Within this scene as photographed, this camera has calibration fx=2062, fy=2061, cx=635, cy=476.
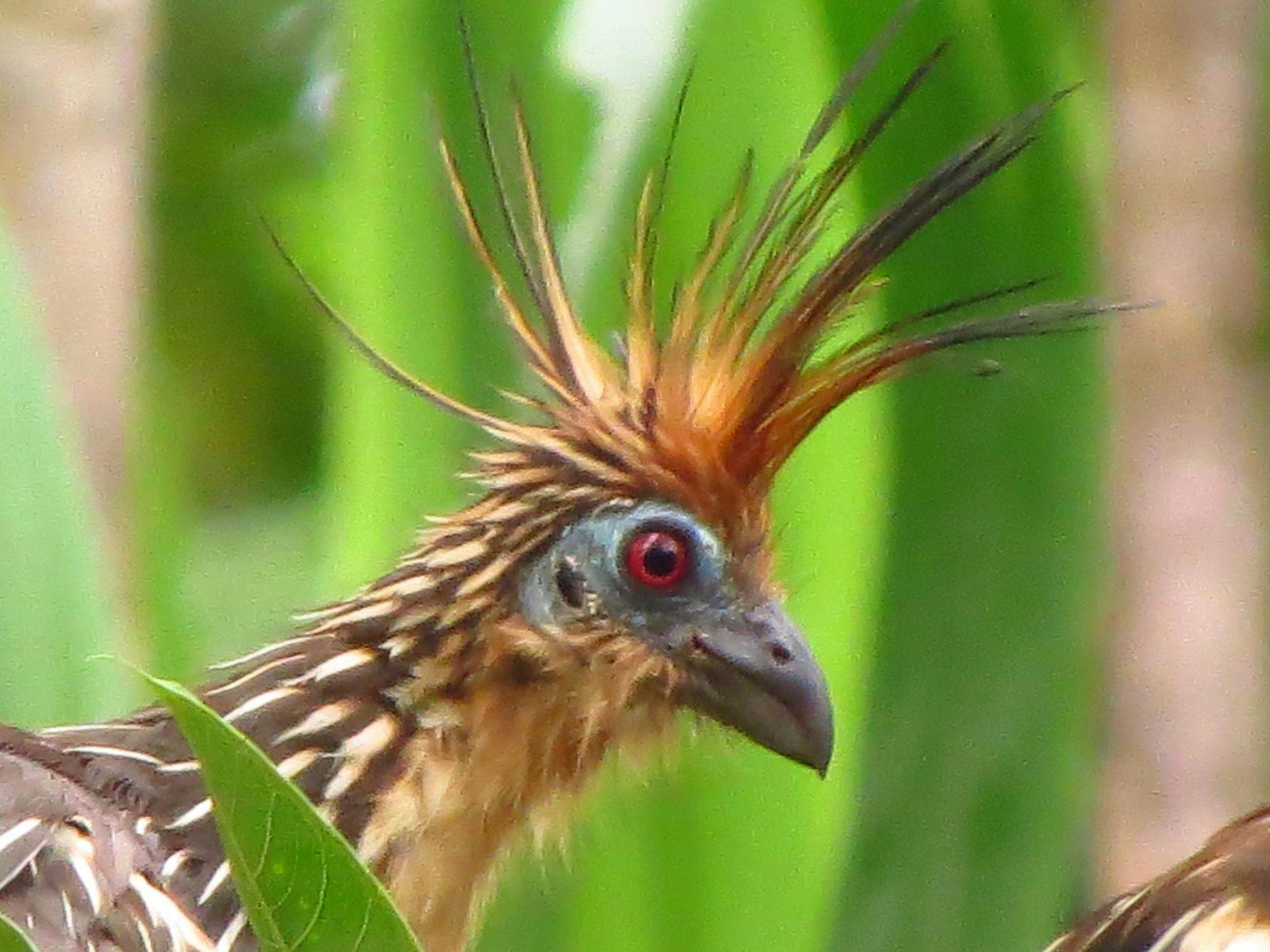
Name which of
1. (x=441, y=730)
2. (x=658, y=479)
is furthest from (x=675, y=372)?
(x=441, y=730)

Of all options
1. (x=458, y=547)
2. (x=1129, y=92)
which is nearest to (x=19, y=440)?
(x=458, y=547)

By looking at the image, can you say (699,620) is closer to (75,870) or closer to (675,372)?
(675,372)

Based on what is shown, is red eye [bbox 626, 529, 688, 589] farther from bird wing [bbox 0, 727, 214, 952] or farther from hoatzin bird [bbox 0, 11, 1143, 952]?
bird wing [bbox 0, 727, 214, 952]

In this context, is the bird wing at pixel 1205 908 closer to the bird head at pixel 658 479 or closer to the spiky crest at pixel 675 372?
the bird head at pixel 658 479

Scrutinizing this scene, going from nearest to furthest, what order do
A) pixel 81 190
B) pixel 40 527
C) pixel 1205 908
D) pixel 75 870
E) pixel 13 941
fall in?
1. pixel 13 941
2. pixel 75 870
3. pixel 1205 908
4. pixel 40 527
5. pixel 81 190

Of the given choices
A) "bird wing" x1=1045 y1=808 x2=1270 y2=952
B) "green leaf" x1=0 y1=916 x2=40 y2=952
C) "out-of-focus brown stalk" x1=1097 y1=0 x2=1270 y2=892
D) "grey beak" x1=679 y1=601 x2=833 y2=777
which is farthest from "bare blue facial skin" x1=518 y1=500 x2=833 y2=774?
"out-of-focus brown stalk" x1=1097 y1=0 x2=1270 y2=892

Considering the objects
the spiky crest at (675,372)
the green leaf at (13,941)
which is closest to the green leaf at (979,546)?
the spiky crest at (675,372)

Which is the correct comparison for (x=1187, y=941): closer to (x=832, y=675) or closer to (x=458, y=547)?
(x=832, y=675)
